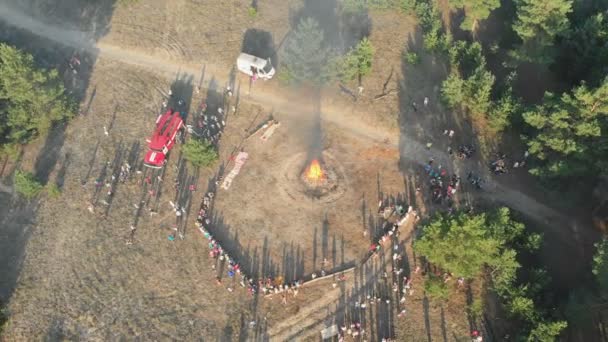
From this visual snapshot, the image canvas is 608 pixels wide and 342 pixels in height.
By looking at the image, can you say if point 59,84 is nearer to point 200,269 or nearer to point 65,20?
point 65,20

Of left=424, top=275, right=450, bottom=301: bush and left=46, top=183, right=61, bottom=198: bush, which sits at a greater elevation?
left=46, top=183, right=61, bottom=198: bush

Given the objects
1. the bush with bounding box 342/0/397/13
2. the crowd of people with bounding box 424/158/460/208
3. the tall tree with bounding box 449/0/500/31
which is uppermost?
the bush with bounding box 342/0/397/13

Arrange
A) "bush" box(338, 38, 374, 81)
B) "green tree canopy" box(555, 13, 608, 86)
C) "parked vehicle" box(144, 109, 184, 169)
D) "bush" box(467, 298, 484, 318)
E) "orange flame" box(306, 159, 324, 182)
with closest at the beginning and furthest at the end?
"bush" box(467, 298, 484, 318) < "orange flame" box(306, 159, 324, 182) < "parked vehicle" box(144, 109, 184, 169) < "green tree canopy" box(555, 13, 608, 86) < "bush" box(338, 38, 374, 81)

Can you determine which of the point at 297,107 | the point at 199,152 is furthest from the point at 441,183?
the point at 199,152

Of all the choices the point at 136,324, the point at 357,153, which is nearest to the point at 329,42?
the point at 357,153

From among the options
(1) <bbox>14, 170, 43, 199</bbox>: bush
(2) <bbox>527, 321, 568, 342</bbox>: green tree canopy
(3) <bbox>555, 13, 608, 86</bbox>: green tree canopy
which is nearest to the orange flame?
(2) <bbox>527, 321, 568, 342</bbox>: green tree canopy

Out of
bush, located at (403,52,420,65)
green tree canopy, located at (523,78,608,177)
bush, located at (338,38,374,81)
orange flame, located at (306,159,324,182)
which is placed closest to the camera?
green tree canopy, located at (523,78,608,177)

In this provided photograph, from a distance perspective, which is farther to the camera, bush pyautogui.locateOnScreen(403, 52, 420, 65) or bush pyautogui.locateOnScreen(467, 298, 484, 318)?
bush pyautogui.locateOnScreen(403, 52, 420, 65)

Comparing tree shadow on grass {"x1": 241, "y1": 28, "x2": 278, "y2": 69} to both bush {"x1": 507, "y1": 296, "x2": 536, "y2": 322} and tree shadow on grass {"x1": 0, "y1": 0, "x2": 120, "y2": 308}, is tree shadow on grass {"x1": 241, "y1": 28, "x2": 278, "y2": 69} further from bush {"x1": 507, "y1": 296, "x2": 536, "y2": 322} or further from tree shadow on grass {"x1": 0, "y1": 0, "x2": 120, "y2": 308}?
bush {"x1": 507, "y1": 296, "x2": 536, "y2": 322}
